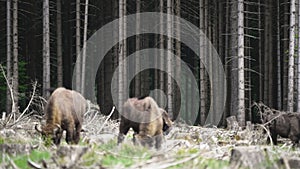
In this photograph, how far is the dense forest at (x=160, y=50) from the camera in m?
27.9

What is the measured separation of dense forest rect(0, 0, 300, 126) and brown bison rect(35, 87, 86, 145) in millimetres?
13010

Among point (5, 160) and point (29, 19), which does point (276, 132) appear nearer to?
point (5, 160)

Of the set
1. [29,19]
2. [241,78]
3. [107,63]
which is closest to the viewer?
[241,78]

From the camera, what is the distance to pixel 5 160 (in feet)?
29.7

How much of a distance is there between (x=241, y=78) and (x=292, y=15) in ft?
11.9

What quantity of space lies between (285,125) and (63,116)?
21.6 ft

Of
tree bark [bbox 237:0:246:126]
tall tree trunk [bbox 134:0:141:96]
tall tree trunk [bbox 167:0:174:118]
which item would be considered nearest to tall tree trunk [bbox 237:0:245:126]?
tree bark [bbox 237:0:246:126]

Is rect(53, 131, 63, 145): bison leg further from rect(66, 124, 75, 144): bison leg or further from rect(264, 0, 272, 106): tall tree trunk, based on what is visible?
rect(264, 0, 272, 106): tall tree trunk

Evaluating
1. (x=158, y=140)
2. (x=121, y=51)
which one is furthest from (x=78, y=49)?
(x=158, y=140)

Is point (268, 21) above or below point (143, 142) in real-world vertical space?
above

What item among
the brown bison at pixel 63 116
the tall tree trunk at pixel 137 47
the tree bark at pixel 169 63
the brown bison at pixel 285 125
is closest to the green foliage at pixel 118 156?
the brown bison at pixel 63 116

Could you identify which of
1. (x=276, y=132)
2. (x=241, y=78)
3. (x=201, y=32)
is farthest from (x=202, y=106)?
(x=276, y=132)

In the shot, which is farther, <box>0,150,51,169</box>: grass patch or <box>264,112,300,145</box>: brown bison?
<box>264,112,300,145</box>: brown bison

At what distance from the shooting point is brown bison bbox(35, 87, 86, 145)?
457 inches
